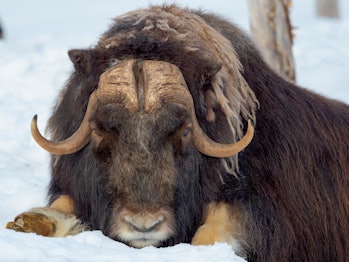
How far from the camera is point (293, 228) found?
4.38 metres

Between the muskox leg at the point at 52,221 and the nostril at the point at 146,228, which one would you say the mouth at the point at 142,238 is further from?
the muskox leg at the point at 52,221

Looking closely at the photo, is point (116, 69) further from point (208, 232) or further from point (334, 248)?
point (334, 248)

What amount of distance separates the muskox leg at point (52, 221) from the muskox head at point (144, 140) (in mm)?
267

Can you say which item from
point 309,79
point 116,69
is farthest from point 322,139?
point 309,79

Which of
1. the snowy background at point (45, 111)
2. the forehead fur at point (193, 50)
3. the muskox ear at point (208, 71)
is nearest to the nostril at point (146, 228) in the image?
the snowy background at point (45, 111)

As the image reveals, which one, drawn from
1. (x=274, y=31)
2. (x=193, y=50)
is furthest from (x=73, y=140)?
(x=274, y=31)

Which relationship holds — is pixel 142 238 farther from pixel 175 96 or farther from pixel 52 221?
pixel 175 96

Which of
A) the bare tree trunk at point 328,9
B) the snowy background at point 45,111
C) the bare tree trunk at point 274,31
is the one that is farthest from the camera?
the bare tree trunk at point 328,9

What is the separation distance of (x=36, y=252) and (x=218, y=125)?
132 cm

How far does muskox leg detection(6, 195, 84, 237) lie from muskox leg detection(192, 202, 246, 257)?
595 millimetres

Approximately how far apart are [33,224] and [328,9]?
12.5m

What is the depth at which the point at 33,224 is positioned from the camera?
→ 4109 mm

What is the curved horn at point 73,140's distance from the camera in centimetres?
412

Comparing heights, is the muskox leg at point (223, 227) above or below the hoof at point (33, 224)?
below
